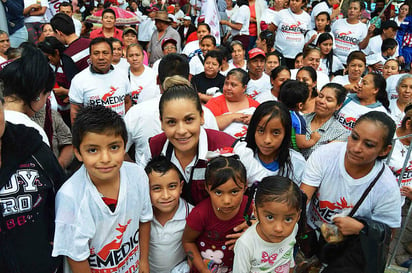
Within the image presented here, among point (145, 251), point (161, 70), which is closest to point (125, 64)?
point (161, 70)

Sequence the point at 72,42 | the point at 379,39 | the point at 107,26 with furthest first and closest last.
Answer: the point at 379,39, the point at 107,26, the point at 72,42

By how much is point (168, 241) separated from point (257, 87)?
10.1 ft

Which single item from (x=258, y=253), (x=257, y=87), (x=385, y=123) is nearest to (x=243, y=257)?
(x=258, y=253)

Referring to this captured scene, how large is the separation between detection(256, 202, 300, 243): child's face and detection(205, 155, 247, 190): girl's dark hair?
0.22 metres

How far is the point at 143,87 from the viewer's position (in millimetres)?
4430

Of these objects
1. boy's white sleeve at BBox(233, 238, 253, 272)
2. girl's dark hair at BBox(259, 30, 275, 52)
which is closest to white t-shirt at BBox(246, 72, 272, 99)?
girl's dark hair at BBox(259, 30, 275, 52)

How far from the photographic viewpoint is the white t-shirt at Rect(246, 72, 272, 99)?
4773mm

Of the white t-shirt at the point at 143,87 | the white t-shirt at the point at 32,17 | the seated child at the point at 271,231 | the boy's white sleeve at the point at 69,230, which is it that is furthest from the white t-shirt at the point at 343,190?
the white t-shirt at the point at 32,17

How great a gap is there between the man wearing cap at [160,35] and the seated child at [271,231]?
505 cm

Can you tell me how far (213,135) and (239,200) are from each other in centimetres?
49

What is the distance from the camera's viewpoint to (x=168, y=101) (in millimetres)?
2123

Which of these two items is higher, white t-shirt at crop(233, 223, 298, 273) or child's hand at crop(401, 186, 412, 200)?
white t-shirt at crop(233, 223, 298, 273)

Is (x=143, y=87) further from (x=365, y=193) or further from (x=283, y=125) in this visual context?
(x=365, y=193)

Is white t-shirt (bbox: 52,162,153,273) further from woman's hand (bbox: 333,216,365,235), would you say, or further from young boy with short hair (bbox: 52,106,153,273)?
woman's hand (bbox: 333,216,365,235)
